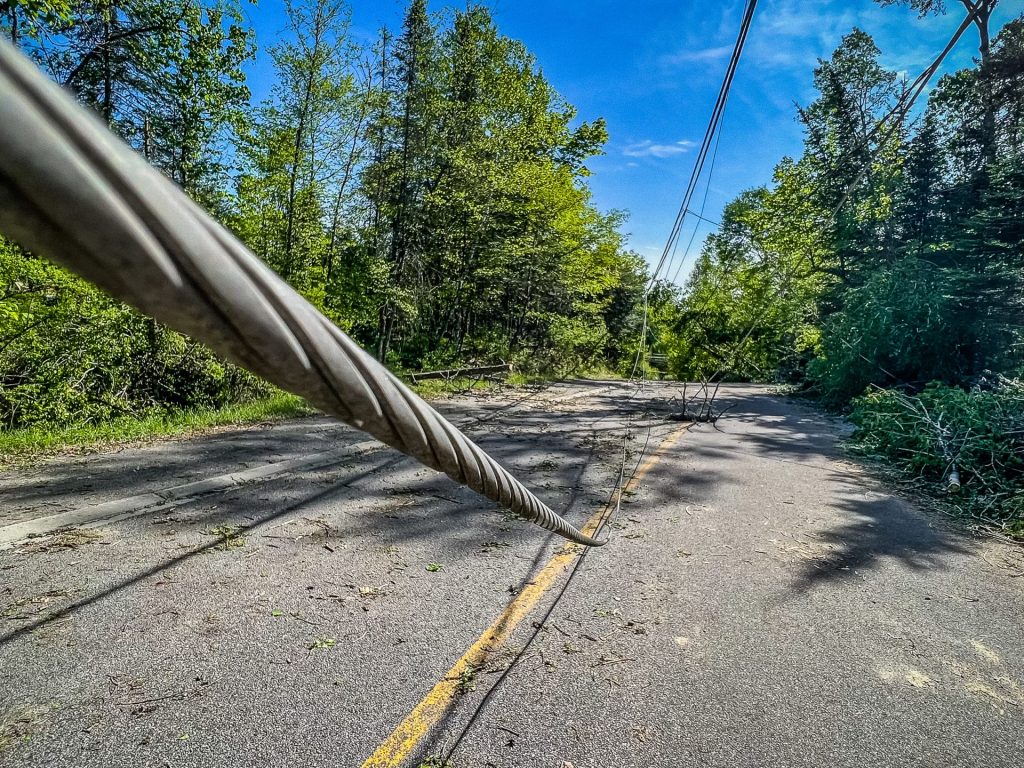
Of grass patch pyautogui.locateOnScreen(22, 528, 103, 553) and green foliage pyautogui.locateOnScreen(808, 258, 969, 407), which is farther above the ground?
green foliage pyautogui.locateOnScreen(808, 258, 969, 407)

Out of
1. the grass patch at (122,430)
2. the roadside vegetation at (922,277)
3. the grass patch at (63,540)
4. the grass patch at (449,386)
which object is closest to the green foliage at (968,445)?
the roadside vegetation at (922,277)

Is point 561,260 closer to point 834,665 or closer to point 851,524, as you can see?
point 851,524

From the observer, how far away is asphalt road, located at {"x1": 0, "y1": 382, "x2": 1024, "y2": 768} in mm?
2092

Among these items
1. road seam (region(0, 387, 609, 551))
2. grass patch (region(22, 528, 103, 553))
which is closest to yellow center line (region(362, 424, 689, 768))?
grass patch (region(22, 528, 103, 553))

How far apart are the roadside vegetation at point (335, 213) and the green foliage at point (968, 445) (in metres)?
7.99

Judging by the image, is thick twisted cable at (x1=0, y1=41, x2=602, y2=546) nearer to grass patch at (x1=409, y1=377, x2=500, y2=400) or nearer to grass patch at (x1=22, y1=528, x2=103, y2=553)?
grass patch at (x1=22, y1=528, x2=103, y2=553)

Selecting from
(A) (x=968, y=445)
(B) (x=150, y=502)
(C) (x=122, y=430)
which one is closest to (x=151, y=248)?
(B) (x=150, y=502)

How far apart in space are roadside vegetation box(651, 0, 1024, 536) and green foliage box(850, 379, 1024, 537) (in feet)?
0.08

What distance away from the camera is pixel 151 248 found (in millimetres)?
341

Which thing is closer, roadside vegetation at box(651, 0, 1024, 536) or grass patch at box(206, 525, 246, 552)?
grass patch at box(206, 525, 246, 552)

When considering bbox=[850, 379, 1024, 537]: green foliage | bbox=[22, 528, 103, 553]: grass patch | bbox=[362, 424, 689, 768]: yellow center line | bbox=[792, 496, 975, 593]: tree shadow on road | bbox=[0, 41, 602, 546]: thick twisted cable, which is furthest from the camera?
bbox=[850, 379, 1024, 537]: green foliage

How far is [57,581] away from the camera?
9.86 feet

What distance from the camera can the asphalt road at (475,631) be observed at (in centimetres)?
209

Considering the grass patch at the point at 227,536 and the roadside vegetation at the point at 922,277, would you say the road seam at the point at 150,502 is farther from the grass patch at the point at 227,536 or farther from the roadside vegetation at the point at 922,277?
the roadside vegetation at the point at 922,277
